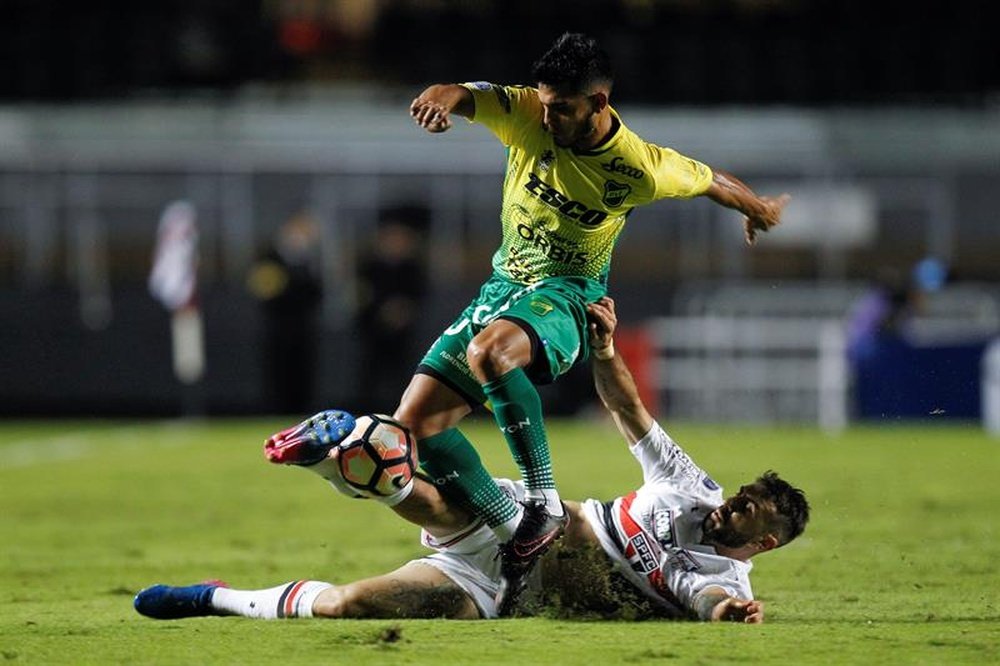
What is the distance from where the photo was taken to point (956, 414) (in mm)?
21359

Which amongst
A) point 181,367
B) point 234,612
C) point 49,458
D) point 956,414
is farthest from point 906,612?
point 181,367

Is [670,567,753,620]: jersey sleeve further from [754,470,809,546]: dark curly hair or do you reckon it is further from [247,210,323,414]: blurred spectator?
[247,210,323,414]: blurred spectator

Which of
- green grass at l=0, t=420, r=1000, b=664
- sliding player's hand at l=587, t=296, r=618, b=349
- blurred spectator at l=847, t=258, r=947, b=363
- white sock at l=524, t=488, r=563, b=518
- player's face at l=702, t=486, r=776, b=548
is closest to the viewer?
green grass at l=0, t=420, r=1000, b=664

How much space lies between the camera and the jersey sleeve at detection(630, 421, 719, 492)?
7160mm

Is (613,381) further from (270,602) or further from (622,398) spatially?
(270,602)

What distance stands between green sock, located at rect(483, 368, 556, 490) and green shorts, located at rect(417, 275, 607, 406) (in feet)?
0.71

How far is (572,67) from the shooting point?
24.2 feet

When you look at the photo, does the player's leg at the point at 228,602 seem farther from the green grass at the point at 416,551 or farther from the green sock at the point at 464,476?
the green sock at the point at 464,476

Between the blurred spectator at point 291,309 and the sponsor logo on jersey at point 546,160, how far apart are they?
13.0 meters

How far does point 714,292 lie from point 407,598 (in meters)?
15.8

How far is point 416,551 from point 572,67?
3.65 m

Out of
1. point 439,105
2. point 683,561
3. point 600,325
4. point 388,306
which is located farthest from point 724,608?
point 388,306

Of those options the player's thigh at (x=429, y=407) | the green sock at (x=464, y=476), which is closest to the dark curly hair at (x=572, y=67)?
the player's thigh at (x=429, y=407)

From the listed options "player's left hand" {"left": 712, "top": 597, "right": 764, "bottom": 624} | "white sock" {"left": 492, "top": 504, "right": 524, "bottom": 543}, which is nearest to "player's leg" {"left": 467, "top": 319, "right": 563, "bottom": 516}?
"white sock" {"left": 492, "top": 504, "right": 524, "bottom": 543}
